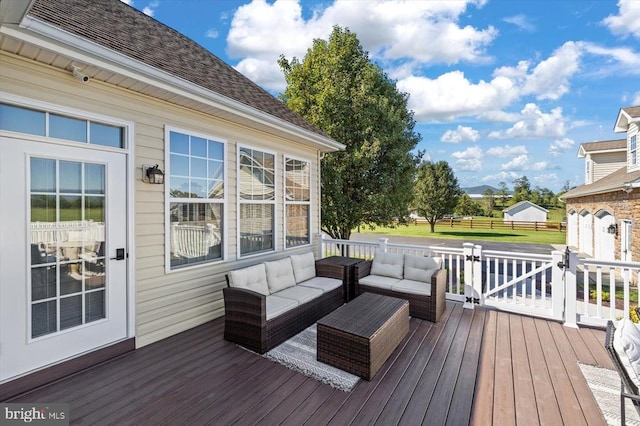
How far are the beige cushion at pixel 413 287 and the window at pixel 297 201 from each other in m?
2.48

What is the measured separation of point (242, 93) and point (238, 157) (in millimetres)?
1258

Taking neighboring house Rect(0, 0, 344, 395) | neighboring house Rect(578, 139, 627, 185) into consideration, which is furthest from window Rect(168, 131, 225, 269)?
neighboring house Rect(578, 139, 627, 185)

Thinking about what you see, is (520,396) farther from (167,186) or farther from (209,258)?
(167,186)

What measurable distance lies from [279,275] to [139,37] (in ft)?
13.2

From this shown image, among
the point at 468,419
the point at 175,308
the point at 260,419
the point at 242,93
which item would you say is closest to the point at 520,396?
the point at 468,419

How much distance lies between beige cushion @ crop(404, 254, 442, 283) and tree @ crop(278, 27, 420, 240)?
450 centimetres

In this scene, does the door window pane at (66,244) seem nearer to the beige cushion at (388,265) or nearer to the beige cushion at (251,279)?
the beige cushion at (251,279)

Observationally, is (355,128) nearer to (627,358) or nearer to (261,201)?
(261,201)

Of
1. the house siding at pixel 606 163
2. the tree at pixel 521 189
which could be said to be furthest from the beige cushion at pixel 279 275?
the tree at pixel 521 189

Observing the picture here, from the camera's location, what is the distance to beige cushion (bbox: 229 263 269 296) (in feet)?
12.2

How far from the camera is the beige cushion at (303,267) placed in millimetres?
4762

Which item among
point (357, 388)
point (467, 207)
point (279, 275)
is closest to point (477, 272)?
point (357, 388)

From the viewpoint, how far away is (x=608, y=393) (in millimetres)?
2539

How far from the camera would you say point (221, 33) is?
9.05 m
